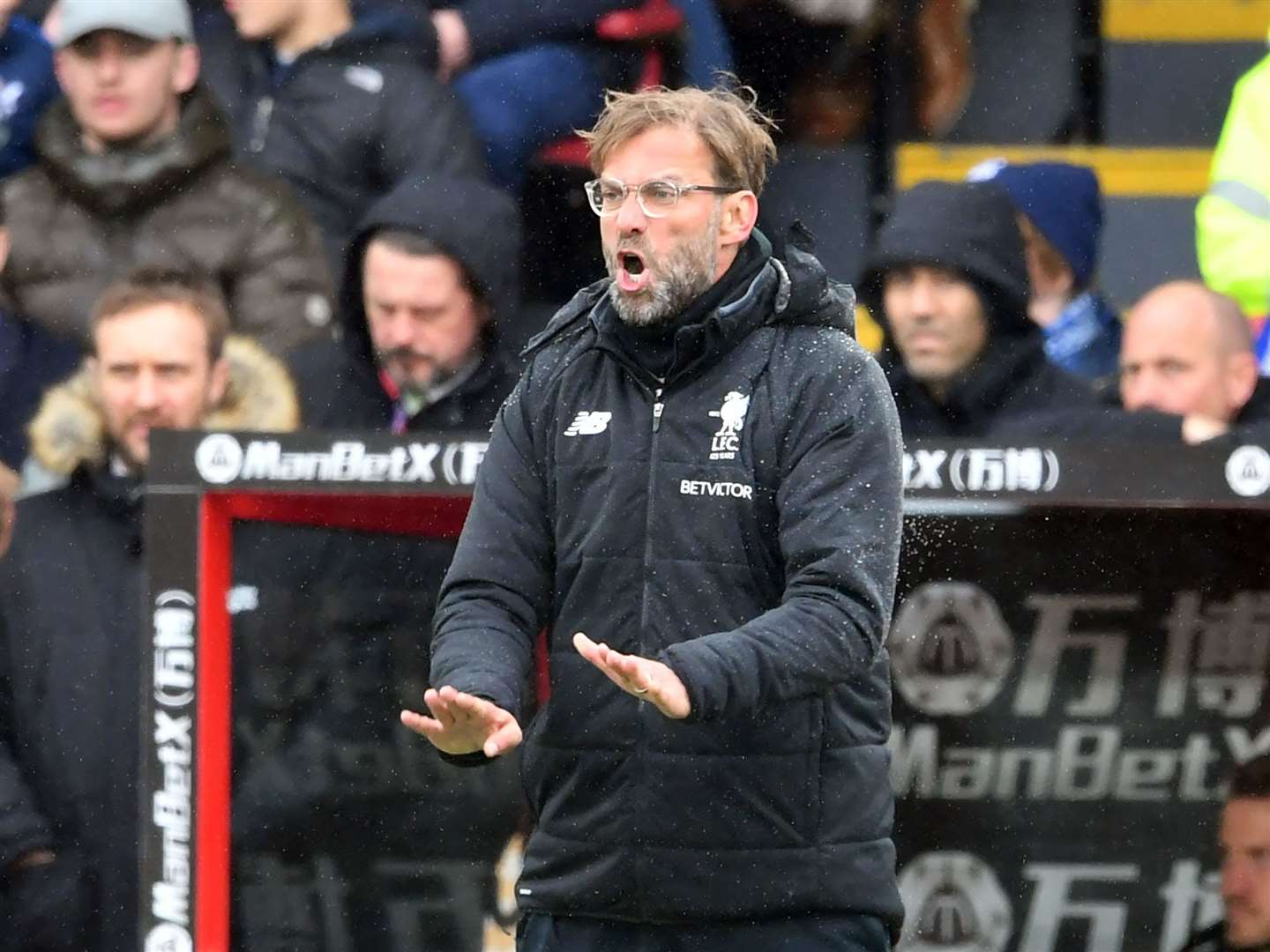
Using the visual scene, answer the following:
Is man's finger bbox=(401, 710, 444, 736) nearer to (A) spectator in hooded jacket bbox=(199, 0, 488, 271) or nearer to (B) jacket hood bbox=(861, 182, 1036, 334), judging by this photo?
(B) jacket hood bbox=(861, 182, 1036, 334)

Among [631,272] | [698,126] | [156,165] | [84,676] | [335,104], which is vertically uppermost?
[335,104]

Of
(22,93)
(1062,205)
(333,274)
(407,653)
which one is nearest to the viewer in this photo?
(407,653)

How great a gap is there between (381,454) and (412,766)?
822 mm

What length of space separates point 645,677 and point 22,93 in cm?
355

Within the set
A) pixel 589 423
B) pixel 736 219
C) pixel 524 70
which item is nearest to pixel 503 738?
pixel 589 423

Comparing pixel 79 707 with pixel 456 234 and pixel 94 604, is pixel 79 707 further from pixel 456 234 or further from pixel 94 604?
pixel 456 234

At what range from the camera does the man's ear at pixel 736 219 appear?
299cm

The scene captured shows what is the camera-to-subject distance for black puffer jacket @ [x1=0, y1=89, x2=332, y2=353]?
5.44 metres

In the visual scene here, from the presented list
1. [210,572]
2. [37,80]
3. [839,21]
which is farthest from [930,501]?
[37,80]

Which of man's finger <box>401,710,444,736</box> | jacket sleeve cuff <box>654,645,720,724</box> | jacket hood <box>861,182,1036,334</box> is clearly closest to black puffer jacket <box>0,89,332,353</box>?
jacket hood <box>861,182,1036,334</box>

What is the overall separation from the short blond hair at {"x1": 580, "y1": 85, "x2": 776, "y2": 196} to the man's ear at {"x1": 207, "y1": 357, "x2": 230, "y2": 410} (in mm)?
2372

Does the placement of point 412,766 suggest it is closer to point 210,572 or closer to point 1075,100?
point 210,572

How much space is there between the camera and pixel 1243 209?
5328 mm

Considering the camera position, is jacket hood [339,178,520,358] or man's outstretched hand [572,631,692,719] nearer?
man's outstretched hand [572,631,692,719]
